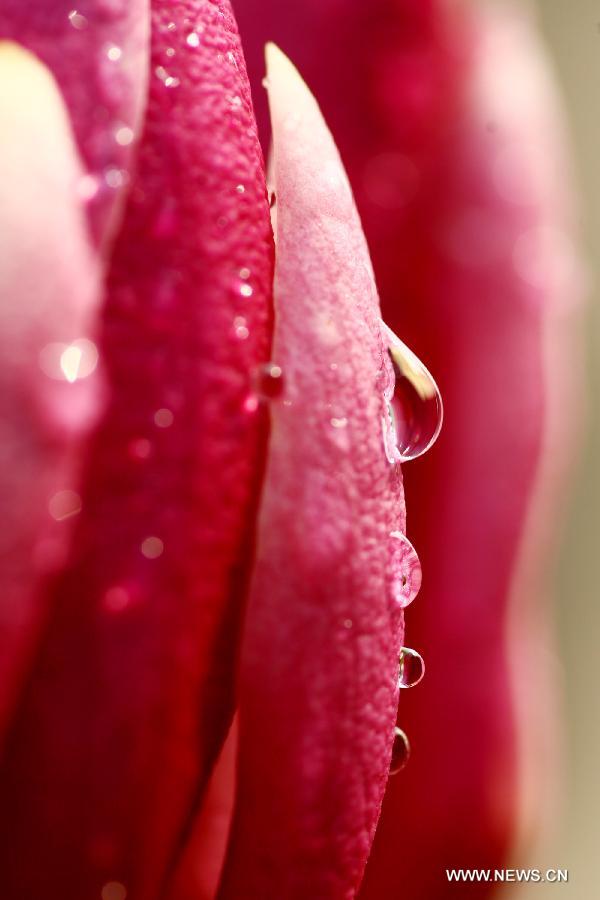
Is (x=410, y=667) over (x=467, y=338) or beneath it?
beneath

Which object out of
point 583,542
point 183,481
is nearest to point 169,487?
point 183,481

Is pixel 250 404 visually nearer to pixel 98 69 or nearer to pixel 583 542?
pixel 98 69

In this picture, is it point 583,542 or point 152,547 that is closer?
point 152,547

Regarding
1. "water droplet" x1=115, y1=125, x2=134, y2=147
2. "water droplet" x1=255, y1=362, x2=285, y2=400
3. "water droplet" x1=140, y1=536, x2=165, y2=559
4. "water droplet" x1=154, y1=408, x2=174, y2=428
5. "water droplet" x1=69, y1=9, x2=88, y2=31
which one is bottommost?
"water droplet" x1=140, y1=536, x2=165, y2=559

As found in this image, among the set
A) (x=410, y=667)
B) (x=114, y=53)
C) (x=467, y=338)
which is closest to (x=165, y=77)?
(x=114, y=53)

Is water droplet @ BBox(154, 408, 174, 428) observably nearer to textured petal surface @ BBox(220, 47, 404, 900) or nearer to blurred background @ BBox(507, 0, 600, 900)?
textured petal surface @ BBox(220, 47, 404, 900)

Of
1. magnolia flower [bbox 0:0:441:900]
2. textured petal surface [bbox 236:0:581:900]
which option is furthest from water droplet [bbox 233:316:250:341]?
textured petal surface [bbox 236:0:581:900]

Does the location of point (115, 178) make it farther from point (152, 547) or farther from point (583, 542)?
point (583, 542)
